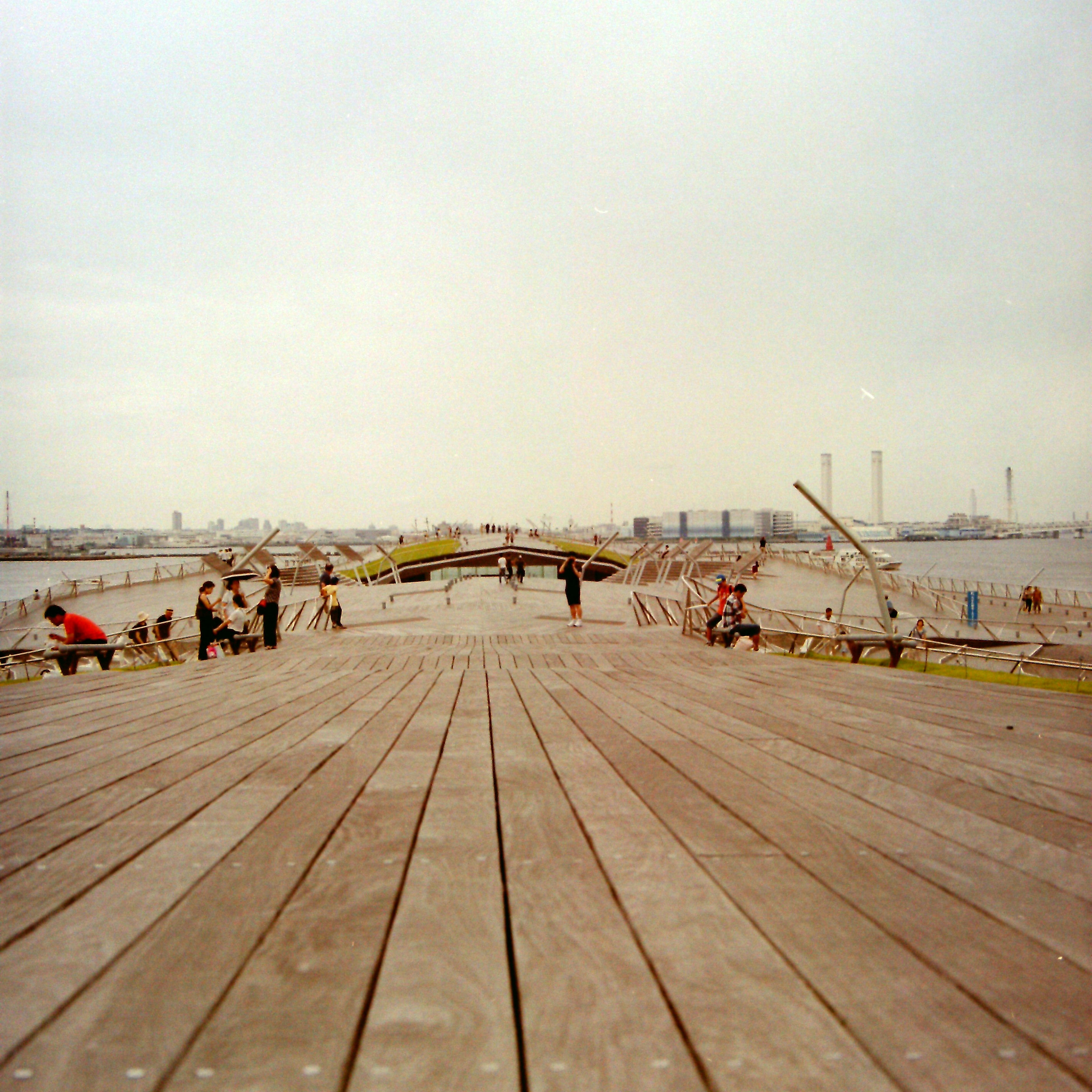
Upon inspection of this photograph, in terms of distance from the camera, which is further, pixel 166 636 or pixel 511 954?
pixel 166 636

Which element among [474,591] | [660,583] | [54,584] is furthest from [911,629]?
[54,584]

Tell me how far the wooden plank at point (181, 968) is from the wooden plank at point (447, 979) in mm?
312

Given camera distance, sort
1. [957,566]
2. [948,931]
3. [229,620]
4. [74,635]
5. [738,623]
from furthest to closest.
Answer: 1. [957,566]
2. [229,620]
3. [738,623]
4. [74,635]
5. [948,931]

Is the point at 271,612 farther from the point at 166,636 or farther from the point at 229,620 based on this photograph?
the point at 166,636

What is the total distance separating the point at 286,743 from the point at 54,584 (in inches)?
1141

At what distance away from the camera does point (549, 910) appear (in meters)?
1.81

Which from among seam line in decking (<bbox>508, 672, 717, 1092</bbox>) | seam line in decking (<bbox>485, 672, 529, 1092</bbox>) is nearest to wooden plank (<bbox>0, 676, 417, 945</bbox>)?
seam line in decking (<bbox>485, 672, 529, 1092</bbox>)

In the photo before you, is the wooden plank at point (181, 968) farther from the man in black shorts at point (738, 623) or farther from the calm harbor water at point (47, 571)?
the calm harbor water at point (47, 571)

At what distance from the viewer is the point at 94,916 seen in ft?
5.90

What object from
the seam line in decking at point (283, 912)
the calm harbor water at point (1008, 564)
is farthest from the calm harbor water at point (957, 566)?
the seam line in decking at point (283, 912)

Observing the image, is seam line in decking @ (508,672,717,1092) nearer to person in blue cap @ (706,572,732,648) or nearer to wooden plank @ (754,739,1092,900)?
wooden plank @ (754,739,1092,900)

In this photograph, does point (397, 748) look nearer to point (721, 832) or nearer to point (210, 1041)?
point (721, 832)

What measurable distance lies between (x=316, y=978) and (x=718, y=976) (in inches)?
31.1

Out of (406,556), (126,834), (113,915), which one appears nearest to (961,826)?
(113,915)
